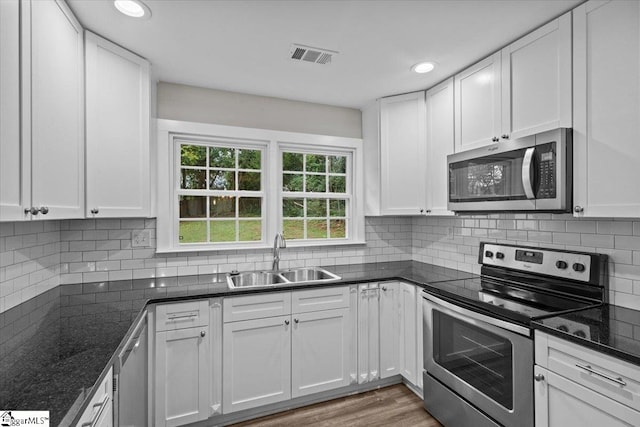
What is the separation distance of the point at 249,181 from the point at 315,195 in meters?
0.64

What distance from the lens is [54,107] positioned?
153 cm

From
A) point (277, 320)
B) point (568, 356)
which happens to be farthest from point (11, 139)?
point (568, 356)

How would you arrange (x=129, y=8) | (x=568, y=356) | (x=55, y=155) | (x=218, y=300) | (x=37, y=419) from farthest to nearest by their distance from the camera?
(x=218, y=300)
(x=129, y=8)
(x=55, y=155)
(x=568, y=356)
(x=37, y=419)

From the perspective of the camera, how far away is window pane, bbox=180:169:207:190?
2.73 m

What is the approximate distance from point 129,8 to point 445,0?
1604 millimetres

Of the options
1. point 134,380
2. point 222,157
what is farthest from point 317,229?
point 134,380

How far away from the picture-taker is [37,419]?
85 cm

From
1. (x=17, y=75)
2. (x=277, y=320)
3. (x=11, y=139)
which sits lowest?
(x=277, y=320)

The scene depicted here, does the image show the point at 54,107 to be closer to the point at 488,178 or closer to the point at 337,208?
the point at 337,208

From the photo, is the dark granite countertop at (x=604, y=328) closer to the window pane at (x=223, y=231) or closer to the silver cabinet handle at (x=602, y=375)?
the silver cabinet handle at (x=602, y=375)

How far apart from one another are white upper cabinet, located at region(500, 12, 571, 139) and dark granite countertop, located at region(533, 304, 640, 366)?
0.97 m

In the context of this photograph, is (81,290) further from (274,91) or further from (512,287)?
(512,287)

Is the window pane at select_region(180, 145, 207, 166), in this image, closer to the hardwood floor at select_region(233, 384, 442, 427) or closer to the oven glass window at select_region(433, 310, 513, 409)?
the hardwood floor at select_region(233, 384, 442, 427)

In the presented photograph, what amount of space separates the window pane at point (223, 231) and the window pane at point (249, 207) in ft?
0.40
